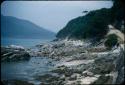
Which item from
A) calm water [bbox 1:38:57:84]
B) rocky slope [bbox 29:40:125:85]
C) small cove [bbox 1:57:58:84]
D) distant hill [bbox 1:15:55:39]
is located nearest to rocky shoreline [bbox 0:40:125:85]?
rocky slope [bbox 29:40:125:85]

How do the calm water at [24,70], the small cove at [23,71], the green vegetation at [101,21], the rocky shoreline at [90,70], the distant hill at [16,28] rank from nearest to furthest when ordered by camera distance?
the green vegetation at [101,21]
the rocky shoreline at [90,70]
the small cove at [23,71]
the calm water at [24,70]
the distant hill at [16,28]

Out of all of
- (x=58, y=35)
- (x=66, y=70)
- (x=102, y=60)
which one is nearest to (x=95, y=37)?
(x=102, y=60)

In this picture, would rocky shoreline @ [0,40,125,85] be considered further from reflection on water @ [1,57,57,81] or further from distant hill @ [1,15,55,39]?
distant hill @ [1,15,55,39]

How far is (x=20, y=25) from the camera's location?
37.6 meters

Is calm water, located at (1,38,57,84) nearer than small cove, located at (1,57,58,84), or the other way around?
small cove, located at (1,57,58,84)

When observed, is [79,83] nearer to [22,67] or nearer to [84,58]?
[84,58]

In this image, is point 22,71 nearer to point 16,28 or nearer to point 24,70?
point 24,70

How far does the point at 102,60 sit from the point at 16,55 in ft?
25.4

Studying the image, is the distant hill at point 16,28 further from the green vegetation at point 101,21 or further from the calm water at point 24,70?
the green vegetation at point 101,21

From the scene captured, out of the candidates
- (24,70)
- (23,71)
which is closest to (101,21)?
(23,71)

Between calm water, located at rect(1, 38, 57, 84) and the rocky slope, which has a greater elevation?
the rocky slope

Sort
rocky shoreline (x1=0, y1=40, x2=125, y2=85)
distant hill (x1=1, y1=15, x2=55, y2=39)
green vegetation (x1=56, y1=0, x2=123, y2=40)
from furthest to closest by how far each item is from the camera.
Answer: distant hill (x1=1, y1=15, x2=55, y2=39) → rocky shoreline (x1=0, y1=40, x2=125, y2=85) → green vegetation (x1=56, y1=0, x2=123, y2=40)

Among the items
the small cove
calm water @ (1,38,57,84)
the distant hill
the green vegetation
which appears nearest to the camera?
the green vegetation

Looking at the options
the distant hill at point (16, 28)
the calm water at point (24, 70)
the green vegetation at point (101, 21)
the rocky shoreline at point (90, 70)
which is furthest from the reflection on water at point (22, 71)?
the green vegetation at point (101, 21)
